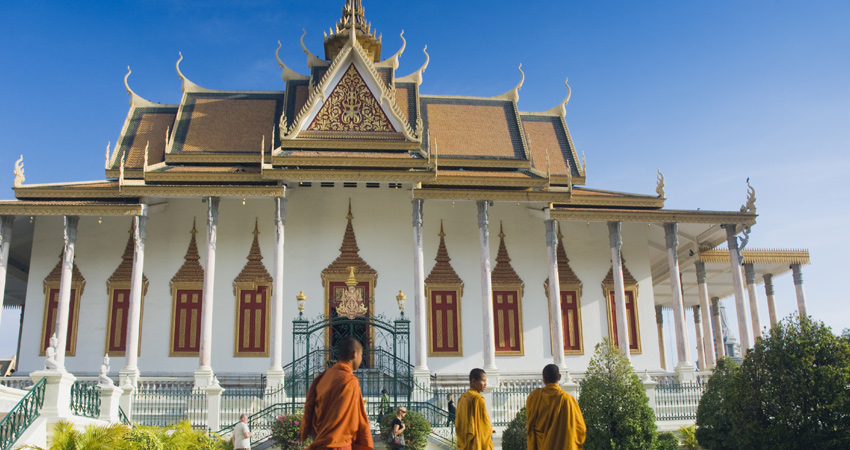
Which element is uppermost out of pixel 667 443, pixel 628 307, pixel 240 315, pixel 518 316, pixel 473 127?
pixel 473 127

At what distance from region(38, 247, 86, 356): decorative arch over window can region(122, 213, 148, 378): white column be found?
75.5 inches

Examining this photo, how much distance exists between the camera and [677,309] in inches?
790

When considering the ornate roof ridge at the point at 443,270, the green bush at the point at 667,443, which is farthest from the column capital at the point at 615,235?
the green bush at the point at 667,443

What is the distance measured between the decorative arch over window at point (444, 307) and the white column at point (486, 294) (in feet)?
5.65

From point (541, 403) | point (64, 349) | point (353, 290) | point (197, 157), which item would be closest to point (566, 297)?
point (353, 290)

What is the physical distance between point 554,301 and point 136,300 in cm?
997

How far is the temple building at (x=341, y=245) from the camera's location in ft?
61.5

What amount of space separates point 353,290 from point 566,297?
19.1 ft

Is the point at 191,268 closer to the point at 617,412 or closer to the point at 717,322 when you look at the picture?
the point at 617,412

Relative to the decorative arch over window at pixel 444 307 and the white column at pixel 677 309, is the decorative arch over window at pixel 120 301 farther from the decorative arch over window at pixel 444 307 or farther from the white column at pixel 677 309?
the white column at pixel 677 309

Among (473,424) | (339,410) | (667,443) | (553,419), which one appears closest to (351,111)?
(667,443)

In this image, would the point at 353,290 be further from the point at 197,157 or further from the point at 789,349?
the point at 789,349

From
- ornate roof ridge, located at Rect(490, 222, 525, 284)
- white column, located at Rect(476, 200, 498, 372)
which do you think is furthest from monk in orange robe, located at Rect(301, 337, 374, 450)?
ornate roof ridge, located at Rect(490, 222, 525, 284)

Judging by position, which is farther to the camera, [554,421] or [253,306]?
[253,306]
